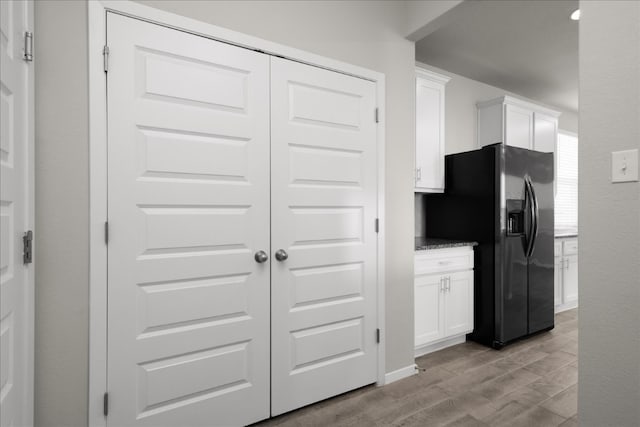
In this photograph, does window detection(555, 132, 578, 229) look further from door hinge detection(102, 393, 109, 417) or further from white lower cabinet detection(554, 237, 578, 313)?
door hinge detection(102, 393, 109, 417)

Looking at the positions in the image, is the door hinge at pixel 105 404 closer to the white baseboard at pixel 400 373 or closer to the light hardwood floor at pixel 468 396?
the light hardwood floor at pixel 468 396

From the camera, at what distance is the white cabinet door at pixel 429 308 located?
107 inches

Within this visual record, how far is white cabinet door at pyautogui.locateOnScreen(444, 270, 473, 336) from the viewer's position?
114 inches

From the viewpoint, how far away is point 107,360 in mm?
1484

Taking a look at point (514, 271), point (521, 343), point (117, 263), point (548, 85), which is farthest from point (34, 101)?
Result: point (548, 85)

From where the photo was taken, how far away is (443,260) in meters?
2.86

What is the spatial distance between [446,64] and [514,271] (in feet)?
7.32

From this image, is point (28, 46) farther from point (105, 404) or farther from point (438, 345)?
point (438, 345)

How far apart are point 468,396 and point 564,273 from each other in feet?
8.72

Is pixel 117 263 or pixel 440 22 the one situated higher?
pixel 440 22

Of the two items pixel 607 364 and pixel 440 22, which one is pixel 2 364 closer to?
pixel 607 364

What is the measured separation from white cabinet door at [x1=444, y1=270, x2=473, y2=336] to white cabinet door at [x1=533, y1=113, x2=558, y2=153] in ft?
6.73

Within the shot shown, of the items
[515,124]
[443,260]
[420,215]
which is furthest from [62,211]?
[515,124]

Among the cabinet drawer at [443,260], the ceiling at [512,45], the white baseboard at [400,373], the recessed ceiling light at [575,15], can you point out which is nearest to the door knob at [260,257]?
the white baseboard at [400,373]
